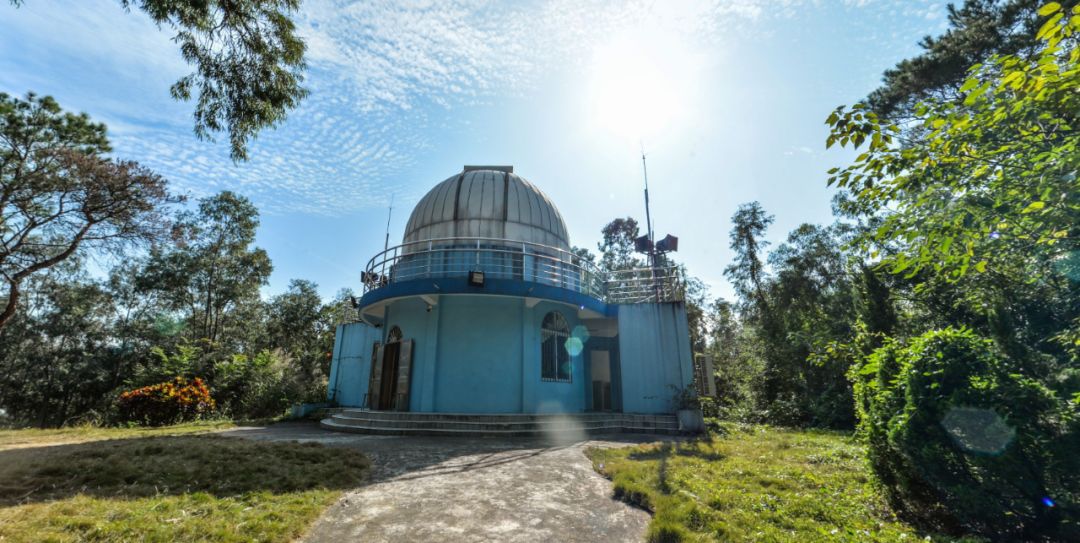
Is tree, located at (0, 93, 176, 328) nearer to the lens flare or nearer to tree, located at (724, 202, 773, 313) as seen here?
the lens flare

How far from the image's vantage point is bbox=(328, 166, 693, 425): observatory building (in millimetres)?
11773

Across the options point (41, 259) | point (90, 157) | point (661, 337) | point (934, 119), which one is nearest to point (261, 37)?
point (934, 119)

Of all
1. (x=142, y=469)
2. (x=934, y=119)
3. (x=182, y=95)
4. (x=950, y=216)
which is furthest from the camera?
(x=182, y=95)

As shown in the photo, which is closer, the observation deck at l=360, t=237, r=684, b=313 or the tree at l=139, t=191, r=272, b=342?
the observation deck at l=360, t=237, r=684, b=313

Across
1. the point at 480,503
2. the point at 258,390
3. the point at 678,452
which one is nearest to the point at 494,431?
the point at 678,452

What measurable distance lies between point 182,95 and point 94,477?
509cm

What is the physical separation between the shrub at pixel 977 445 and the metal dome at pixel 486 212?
11185 mm

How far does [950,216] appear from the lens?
4.70 m

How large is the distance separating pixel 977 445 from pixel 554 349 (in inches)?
407

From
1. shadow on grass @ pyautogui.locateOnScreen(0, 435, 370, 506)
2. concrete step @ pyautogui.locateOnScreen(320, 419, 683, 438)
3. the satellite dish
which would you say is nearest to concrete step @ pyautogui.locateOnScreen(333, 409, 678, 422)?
concrete step @ pyautogui.locateOnScreen(320, 419, 683, 438)

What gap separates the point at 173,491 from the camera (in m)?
4.48

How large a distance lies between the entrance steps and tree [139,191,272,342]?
2107cm

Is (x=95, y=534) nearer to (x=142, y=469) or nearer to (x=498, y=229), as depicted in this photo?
(x=142, y=469)

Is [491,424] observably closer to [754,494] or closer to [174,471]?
[174,471]
